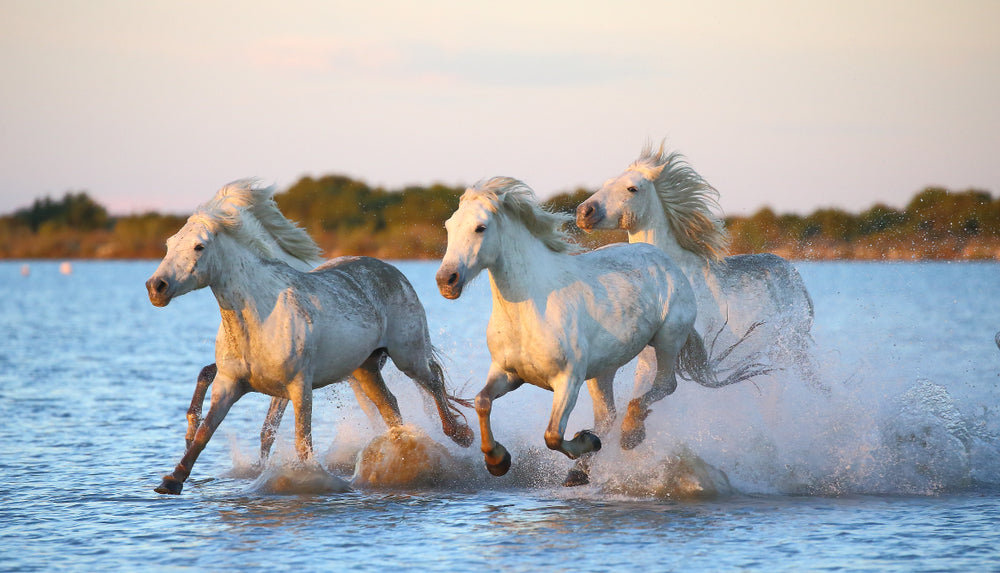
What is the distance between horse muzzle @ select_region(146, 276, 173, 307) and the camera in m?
8.14

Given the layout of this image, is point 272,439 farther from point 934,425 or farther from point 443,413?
point 934,425

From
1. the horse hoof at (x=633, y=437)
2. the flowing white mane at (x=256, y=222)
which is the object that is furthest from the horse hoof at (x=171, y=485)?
the horse hoof at (x=633, y=437)

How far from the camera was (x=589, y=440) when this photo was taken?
8.32 meters

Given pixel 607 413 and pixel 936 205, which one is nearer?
pixel 607 413

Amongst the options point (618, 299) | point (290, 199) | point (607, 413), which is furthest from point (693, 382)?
point (290, 199)

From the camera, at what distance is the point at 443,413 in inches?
390

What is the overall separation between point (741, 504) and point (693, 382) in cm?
192

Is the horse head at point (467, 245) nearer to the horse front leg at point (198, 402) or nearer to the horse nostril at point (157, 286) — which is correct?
the horse nostril at point (157, 286)

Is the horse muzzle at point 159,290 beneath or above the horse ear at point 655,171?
beneath

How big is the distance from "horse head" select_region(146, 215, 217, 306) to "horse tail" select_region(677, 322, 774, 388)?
3714mm

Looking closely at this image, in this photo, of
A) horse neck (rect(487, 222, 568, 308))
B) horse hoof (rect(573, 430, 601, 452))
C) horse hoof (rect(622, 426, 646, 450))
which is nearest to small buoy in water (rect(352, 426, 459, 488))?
horse hoof (rect(622, 426, 646, 450))

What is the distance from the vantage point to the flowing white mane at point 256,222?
871 centimetres

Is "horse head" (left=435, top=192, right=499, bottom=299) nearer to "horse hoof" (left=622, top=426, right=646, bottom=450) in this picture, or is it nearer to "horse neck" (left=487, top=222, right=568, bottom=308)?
"horse neck" (left=487, top=222, right=568, bottom=308)

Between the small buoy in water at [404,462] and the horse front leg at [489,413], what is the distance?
1456 mm
